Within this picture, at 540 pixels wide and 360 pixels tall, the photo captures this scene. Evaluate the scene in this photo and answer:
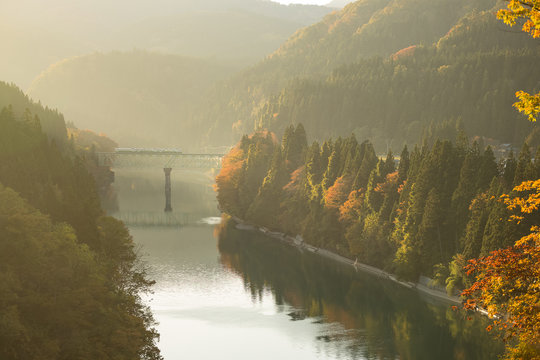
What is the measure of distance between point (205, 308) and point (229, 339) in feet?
42.2

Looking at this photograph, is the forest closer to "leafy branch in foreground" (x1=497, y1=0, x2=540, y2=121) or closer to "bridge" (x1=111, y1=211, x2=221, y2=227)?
"bridge" (x1=111, y1=211, x2=221, y2=227)

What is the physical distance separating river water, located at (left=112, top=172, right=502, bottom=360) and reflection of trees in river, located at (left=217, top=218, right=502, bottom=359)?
12cm

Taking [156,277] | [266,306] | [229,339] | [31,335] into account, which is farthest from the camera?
[156,277]

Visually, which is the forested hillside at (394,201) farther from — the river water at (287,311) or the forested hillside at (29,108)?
the forested hillside at (29,108)

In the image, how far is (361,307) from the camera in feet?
294

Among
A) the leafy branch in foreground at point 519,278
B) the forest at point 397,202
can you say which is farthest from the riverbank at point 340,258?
the leafy branch in foreground at point 519,278

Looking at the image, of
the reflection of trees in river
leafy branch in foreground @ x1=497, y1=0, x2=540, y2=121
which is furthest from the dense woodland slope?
leafy branch in foreground @ x1=497, y1=0, x2=540, y2=121

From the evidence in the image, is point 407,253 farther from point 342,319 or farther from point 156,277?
point 156,277

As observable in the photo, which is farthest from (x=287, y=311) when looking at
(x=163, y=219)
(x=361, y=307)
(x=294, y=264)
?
(x=163, y=219)

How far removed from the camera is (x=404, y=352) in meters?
72.2

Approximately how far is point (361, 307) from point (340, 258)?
2555cm

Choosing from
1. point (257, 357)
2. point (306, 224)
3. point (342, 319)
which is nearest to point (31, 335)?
point (257, 357)

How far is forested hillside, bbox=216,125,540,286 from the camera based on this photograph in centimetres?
8469

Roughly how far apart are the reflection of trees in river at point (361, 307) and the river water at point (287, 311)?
0.12 metres
